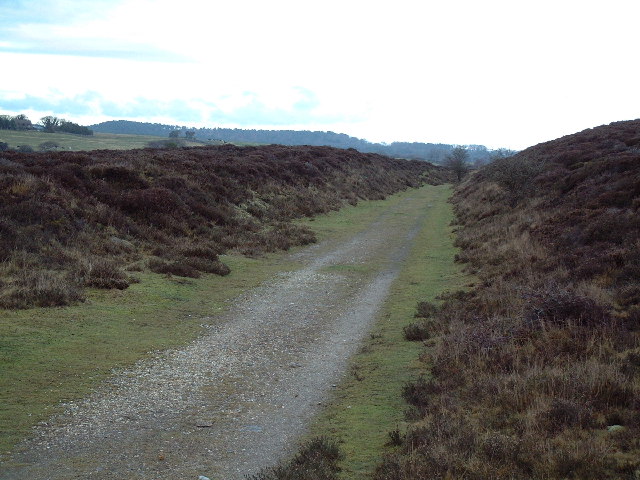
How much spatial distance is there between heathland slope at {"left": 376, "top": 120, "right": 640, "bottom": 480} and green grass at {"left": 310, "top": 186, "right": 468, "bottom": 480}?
0.35m

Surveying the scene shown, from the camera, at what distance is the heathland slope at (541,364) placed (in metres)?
5.08

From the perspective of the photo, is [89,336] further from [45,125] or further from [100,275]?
[45,125]

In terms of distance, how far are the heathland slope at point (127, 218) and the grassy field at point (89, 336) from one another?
687 mm

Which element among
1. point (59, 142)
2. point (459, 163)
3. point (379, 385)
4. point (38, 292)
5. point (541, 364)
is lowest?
point (379, 385)

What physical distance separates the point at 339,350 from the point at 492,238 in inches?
442

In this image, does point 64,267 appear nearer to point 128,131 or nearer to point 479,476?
point 479,476

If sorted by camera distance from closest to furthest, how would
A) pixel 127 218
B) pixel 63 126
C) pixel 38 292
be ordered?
pixel 38 292 < pixel 127 218 < pixel 63 126

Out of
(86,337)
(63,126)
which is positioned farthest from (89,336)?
(63,126)

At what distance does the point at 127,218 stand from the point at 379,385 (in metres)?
13.0

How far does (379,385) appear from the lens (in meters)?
8.21

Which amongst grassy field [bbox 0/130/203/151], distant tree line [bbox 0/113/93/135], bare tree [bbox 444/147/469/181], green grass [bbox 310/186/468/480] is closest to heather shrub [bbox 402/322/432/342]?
green grass [bbox 310/186/468/480]

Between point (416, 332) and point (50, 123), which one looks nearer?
point (416, 332)

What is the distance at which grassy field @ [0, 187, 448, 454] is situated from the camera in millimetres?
7180

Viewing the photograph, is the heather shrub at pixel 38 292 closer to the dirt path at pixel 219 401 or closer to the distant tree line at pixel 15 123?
the dirt path at pixel 219 401
